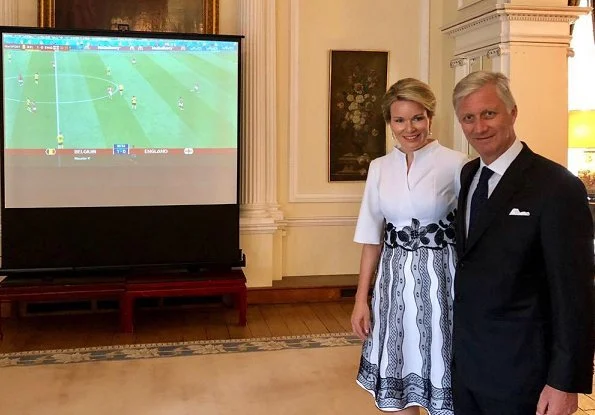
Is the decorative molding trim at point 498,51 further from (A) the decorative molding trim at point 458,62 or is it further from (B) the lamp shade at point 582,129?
(B) the lamp shade at point 582,129

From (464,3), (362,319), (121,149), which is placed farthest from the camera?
(464,3)

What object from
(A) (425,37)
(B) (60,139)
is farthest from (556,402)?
(A) (425,37)

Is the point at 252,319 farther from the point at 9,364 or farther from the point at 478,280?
the point at 478,280

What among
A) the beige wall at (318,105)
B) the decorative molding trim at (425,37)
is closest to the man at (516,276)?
the beige wall at (318,105)

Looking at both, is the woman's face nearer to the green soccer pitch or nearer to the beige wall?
the green soccer pitch

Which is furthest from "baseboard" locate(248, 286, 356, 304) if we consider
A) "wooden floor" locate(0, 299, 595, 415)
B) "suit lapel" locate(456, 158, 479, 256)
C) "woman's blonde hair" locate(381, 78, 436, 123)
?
"suit lapel" locate(456, 158, 479, 256)

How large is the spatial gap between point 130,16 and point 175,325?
2.39m

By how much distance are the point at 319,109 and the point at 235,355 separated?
2.36 meters

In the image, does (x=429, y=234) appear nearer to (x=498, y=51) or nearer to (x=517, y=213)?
(x=517, y=213)

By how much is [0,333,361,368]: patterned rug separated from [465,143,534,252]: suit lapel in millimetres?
2687

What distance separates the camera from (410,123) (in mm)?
2098

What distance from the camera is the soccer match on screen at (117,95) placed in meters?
4.53

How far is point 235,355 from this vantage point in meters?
4.01

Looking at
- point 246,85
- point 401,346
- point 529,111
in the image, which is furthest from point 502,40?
point 401,346
